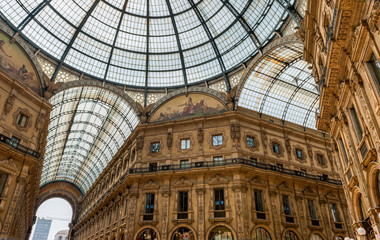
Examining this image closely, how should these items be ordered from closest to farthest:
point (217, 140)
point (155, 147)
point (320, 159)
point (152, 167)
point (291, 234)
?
point (291, 234) → point (217, 140) → point (152, 167) → point (155, 147) → point (320, 159)

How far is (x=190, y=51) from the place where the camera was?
38.8 m

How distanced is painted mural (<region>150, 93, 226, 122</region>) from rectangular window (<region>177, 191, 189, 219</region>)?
10.7m

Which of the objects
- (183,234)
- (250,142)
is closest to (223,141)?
(250,142)

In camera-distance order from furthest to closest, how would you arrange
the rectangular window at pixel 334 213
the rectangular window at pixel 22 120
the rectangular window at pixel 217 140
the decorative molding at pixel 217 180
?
1. the rectangular window at pixel 334 213
2. the rectangular window at pixel 217 140
3. the decorative molding at pixel 217 180
4. the rectangular window at pixel 22 120

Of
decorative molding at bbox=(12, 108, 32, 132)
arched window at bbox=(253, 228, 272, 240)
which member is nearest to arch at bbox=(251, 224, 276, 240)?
arched window at bbox=(253, 228, 272, 240)

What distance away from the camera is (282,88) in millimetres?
38719

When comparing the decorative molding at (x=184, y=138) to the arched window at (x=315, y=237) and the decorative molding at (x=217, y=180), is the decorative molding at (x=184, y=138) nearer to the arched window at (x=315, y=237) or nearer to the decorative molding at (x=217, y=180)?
the decorative molding at (x=217, y=180)

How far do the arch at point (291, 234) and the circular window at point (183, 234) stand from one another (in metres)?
10.0

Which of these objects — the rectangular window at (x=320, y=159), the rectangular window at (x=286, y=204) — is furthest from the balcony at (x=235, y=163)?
the rectangular window at (x=320, y=159)

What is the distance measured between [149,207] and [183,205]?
13.3 feet

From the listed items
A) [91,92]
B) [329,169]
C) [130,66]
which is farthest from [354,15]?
[91,92]

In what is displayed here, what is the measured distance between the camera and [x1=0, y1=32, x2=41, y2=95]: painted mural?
27266 mm

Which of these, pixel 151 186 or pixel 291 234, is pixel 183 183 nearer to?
pixel 151 186

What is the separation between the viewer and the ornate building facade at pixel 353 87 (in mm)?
12633
